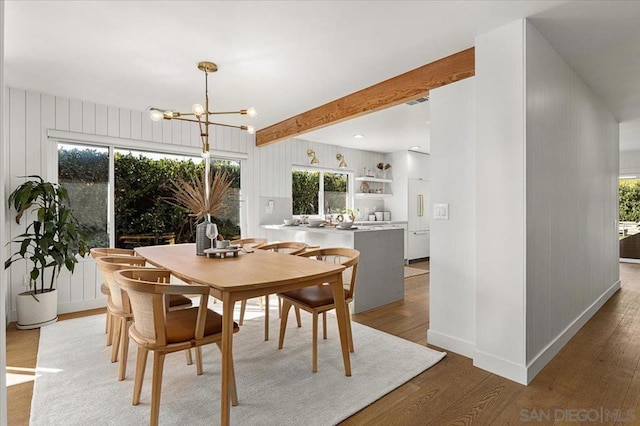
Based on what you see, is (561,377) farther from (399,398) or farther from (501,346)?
(399,398)

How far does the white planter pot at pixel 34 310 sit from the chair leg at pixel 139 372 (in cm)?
218

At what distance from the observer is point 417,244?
7102 mm

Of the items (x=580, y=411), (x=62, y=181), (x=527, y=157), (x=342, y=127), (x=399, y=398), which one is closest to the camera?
(x=580, y=411)

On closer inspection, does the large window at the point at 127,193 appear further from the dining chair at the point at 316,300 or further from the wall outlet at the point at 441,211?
the wall outlet at the point at 441,211

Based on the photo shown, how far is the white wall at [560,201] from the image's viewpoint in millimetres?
2355

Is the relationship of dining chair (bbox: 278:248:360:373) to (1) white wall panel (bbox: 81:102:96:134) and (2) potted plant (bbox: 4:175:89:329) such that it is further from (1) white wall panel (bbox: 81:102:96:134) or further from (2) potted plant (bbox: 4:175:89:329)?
(1) white wall panel (bbox: 81:102:96:134)

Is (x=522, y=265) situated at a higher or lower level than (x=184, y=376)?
higher

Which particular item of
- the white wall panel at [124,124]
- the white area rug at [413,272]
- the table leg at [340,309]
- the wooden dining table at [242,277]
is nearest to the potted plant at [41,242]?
the white wall panel at [124,124]

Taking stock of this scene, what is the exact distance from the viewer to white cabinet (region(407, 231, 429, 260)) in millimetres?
6941

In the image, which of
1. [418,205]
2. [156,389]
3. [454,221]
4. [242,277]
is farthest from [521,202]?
[418,205]

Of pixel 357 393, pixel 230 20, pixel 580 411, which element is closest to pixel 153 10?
pixel 230 20

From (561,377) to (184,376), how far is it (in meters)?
2.61

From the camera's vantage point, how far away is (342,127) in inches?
206

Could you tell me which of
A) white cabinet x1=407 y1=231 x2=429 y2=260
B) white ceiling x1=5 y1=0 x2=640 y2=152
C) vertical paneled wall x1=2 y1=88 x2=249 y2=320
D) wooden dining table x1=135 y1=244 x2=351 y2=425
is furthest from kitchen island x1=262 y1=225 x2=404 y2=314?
white cabinet x1=407 y1=231 x2=429 y2=260
